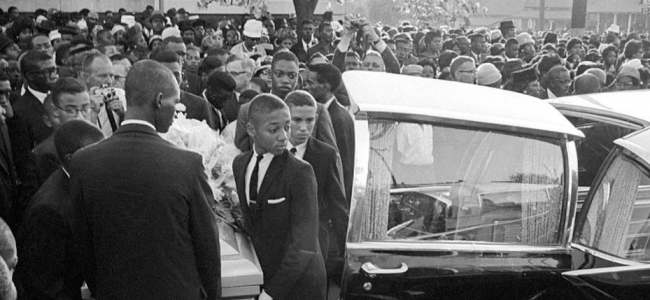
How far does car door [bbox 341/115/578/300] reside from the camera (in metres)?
3.78

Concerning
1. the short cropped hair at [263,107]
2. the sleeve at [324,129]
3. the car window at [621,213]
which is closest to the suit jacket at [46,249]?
the short cropped hair at [263,107]

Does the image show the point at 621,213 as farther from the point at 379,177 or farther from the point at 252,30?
the point at 252,30

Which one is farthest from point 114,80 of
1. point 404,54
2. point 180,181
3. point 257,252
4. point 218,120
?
point 404,54

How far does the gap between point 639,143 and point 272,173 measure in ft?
6.02

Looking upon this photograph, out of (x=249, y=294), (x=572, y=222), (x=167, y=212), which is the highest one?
(x=167, y=212)

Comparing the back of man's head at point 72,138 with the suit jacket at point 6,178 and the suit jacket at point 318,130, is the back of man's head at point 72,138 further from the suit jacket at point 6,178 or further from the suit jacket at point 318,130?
the suit jacket at point 318,130

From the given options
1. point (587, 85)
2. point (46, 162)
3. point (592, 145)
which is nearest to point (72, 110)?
point (46, 162)

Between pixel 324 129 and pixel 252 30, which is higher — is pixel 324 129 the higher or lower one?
the lower one

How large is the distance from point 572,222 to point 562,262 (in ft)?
0.70

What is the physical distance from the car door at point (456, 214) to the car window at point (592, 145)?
162cm

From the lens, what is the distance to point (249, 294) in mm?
3801

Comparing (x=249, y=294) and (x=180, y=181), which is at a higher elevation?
(x=180, y=181)

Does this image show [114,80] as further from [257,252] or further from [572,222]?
[572,222]

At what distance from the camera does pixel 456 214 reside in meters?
3.94
